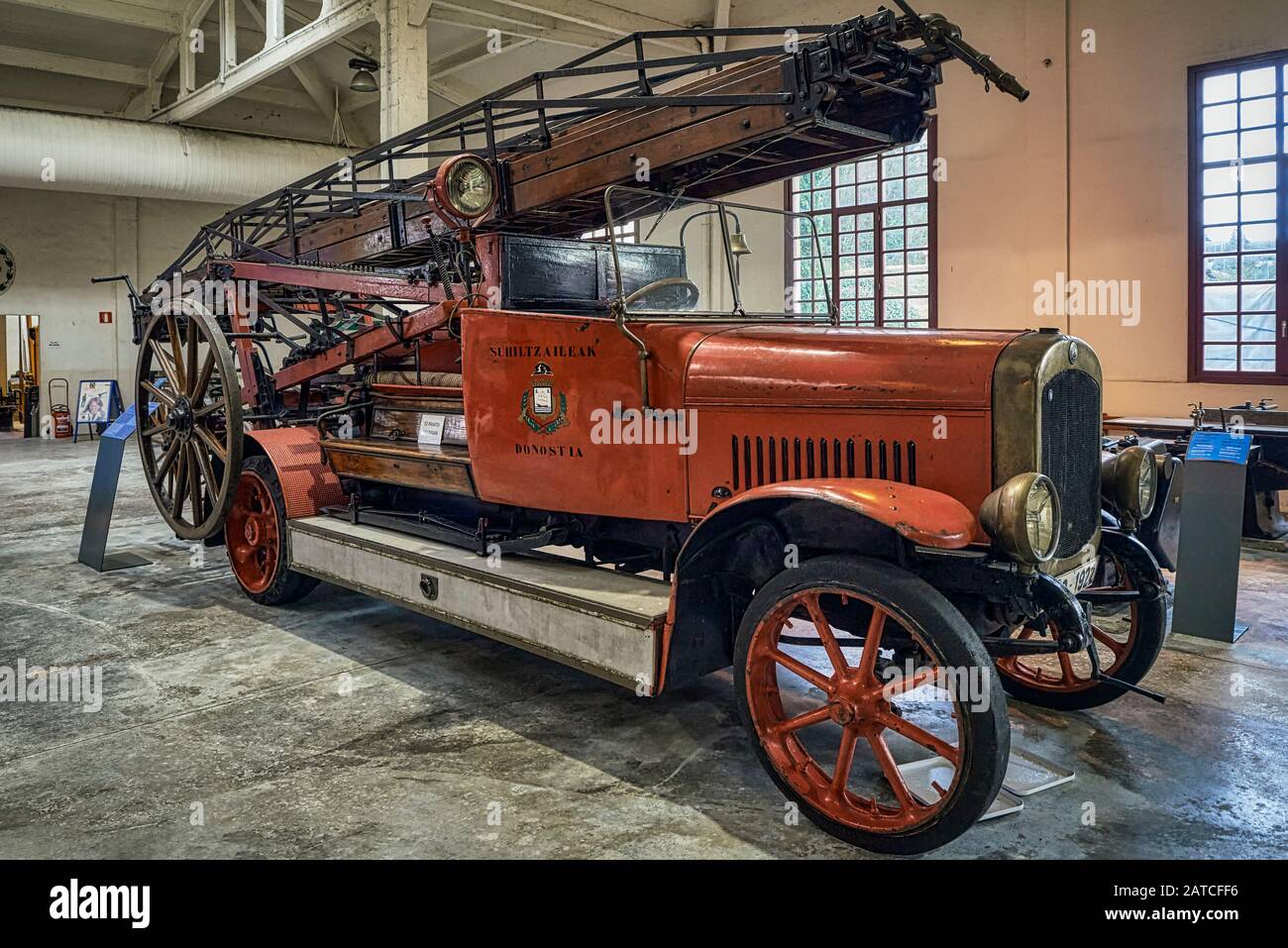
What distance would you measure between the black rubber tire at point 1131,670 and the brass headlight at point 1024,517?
1.08 metres

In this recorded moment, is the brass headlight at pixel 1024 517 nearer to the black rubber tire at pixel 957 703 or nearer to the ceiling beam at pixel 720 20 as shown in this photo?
the black rubber tire at pixel 957 703

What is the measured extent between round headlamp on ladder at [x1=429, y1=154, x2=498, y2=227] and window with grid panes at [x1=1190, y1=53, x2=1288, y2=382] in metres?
6.62

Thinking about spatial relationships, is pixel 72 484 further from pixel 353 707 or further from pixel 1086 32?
pixel 1086 32

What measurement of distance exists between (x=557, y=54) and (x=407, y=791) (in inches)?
485

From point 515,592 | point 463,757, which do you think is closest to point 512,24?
point 515,592

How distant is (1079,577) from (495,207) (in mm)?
3017

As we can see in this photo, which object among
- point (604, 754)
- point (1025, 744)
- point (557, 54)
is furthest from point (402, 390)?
point (557, 54)

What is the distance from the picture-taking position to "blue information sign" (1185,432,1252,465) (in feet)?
16.0

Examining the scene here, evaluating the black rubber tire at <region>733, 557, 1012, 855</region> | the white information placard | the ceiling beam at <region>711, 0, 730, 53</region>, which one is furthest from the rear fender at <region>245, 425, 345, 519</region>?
the ceiling beam at <region>711, 0, 730, 53</region>

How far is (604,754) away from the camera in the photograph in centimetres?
336

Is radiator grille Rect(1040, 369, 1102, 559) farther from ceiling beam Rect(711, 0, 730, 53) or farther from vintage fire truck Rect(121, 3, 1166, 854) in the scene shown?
ceiling beam Rect(711, 0, 730, 53)

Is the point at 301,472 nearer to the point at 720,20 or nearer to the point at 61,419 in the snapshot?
the point at 720,20

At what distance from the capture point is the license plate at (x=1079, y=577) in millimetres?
3054

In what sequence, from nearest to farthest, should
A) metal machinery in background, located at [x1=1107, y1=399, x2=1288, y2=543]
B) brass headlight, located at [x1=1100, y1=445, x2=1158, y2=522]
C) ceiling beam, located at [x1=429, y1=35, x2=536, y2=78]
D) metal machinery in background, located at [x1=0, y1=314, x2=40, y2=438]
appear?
brass headlight, located at [x1=1100, y1=445, x2=1158, y2=522] → metal machinery in background, located at [x1=1107, y1=399, x2=1288, y2=543] → ceiling beam, located at [x1=429, y1=35, x2=536, y2=78] → metal machinery in background, located at [x1=0, y1=314, x2=40, y2=438]
